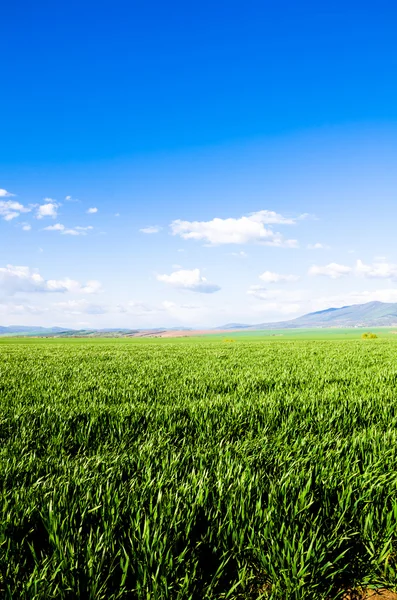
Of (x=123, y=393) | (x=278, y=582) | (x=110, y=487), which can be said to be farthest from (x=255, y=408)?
(x=278, y=582)

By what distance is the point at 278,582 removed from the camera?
205cm

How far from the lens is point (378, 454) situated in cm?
384

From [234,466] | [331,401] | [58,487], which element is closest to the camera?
[58,487]

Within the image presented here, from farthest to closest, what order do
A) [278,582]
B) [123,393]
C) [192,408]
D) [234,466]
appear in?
1. [123,393]
2. [192,408]
3. [234,466]
4. [278,582]

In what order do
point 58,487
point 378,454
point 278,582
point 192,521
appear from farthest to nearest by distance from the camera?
point 378,454, point 58,487, point 192,521, point 278,582

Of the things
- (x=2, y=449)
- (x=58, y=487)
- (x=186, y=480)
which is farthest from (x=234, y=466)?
(x=2, y=449)

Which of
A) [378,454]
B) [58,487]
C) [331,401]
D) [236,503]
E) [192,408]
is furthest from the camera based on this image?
[331,401]

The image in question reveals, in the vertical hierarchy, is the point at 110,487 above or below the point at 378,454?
above

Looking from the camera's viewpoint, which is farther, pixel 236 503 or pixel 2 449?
pixel 2 449

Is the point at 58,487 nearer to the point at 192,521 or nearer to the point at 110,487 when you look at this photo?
the point at 110,487

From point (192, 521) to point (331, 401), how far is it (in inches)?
195

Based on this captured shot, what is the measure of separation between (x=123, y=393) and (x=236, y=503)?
5.45m

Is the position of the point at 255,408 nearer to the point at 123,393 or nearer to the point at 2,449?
the point at 123,393

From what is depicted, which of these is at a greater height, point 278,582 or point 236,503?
point 236,503
